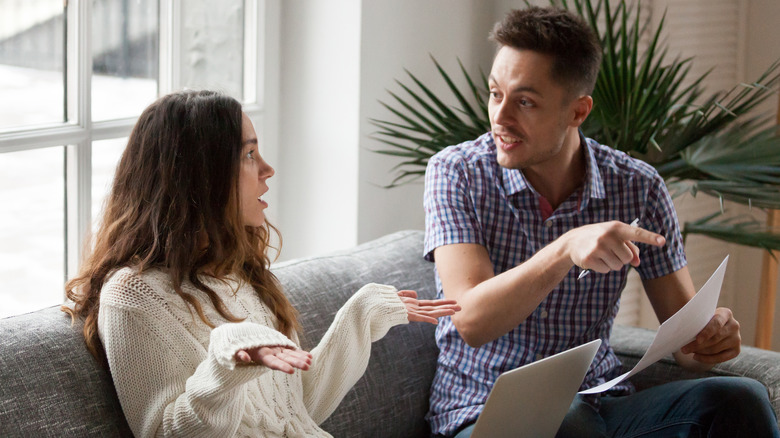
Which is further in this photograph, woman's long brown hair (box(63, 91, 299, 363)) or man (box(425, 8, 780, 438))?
man (box(425, 8, 780, 438))

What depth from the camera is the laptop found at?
1.31 m

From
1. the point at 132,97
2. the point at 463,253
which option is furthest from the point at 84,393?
the point at 132,97

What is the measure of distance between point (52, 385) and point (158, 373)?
0.17m

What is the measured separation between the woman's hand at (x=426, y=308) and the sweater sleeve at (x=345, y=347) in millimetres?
19

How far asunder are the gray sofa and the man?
0.09 metres

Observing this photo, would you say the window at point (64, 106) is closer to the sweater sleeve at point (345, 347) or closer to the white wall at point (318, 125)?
the white wall at point (318, 125)

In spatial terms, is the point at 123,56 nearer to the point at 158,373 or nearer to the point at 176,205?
the point at 176,205

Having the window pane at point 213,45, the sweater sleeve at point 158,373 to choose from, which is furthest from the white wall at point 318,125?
the sweater sleeve at point 158,373

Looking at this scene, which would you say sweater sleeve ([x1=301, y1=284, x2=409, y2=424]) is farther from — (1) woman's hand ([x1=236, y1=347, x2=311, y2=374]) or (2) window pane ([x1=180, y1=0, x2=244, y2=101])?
(2) window pane ([x1=180, y1=0, x2=244, y2=101])

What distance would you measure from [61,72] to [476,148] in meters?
0.99

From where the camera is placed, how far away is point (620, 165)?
6.29 ft

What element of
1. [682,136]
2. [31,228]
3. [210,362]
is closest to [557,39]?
[682,136]

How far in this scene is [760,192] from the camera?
2.09 meters

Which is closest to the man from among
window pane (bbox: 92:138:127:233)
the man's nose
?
the man's nose
